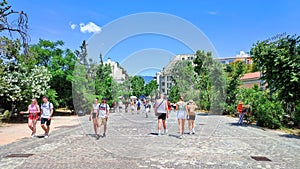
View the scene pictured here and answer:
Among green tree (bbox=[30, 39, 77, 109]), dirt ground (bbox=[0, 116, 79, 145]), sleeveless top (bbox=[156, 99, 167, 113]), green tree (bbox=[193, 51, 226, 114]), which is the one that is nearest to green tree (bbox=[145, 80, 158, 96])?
green tree (bbox=[193, 51, 226, 114])

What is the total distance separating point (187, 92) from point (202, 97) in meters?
5.15

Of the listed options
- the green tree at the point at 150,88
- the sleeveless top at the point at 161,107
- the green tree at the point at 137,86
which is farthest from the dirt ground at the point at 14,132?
the green tree at the point at 150,88

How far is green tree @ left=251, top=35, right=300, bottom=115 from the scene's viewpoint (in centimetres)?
1230

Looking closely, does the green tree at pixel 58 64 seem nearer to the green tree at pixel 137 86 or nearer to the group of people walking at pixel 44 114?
the group of people walking at pixel 44 114

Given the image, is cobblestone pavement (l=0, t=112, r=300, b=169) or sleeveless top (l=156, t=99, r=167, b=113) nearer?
cobblestone pavement (l=0, t=112, r=300, b=169)

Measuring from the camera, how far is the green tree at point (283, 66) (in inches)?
484

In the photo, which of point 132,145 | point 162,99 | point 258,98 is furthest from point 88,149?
point 258,98

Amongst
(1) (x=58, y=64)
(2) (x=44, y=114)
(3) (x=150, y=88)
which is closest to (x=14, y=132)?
(2) (x=44, y=114)

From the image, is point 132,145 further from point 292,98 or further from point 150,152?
point 292,98

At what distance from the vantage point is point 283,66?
12.6 metres

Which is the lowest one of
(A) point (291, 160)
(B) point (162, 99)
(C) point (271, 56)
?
(A) point (291, 160)

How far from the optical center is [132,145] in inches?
348

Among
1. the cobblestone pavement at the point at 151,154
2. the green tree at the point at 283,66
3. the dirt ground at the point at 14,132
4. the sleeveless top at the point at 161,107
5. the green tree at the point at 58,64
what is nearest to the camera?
the cobblestone pavement at the point at 151,154

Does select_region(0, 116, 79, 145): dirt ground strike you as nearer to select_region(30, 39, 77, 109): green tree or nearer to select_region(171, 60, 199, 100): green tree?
select_region(30, 39, 77, 109): green tree
